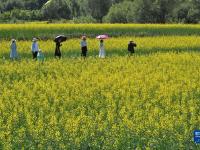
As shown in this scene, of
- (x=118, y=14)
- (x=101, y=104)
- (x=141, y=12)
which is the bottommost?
(x=118, y=14)

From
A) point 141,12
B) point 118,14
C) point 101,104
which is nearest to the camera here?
point 101,104

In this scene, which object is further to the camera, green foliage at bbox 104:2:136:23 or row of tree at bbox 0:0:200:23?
green foliage at bbox 104:2:136:23

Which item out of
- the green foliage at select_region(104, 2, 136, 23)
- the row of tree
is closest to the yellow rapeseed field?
the row of tree

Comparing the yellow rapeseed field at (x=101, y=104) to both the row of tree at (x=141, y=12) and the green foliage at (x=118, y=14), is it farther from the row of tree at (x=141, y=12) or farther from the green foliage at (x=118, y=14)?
the green foliage at (x=118, y=14)

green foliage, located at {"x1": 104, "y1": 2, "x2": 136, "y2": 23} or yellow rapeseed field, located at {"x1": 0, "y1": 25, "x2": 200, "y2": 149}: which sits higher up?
yellow rapeseed field, located at {"x1": 0, "y1": 25, "x2": 200, "y2": 149}

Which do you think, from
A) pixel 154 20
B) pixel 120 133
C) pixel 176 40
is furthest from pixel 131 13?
pixel 120 133

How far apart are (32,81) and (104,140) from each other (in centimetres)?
976

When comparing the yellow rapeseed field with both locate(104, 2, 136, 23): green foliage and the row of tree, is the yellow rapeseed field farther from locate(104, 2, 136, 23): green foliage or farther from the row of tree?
locate(104, 2, 136, 23): green foliage

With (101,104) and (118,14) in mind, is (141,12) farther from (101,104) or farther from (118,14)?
(101,104)

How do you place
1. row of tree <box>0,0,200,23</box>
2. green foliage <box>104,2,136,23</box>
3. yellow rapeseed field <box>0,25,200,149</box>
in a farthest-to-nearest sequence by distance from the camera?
green foliage <box>104,2,136,23</box>
row of tree <box>0,0,200,23</box>
yellow rapeseed field <box>0,25,200,149</box>

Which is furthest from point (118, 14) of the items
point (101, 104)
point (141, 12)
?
point (101, 104)

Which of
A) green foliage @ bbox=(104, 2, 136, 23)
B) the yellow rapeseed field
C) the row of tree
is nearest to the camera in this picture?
the yellow rapeseed field

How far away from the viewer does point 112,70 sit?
78.6 ft

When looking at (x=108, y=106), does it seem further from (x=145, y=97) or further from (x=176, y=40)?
(x=176, y=40)
